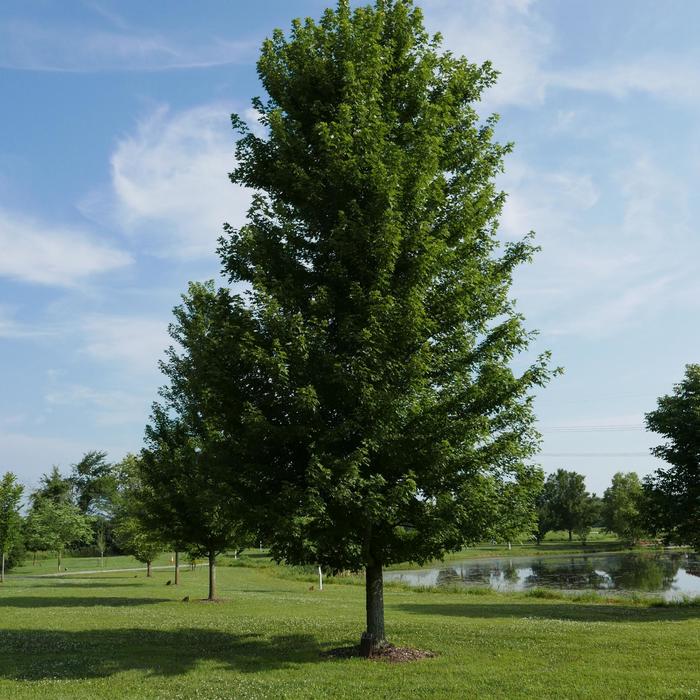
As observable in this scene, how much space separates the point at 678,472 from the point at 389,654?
18590 millimetres

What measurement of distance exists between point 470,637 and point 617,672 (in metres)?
4.32

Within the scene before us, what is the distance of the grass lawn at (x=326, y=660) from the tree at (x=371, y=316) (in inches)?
81.4

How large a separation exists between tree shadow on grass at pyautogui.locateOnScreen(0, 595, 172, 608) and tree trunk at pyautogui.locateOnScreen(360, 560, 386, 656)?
15432 millimetres

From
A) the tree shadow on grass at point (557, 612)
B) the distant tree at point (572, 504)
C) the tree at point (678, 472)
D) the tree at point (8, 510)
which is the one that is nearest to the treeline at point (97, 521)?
the tree at point (8, 510)

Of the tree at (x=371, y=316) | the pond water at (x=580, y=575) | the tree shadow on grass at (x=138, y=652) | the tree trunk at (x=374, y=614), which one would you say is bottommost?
the pond water at (x=580, y=575)

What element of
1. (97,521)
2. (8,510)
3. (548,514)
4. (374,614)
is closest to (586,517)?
(548,514)

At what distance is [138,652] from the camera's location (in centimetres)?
1305

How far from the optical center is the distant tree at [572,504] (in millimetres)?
105750

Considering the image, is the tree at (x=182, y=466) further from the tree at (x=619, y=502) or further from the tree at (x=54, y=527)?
the tree at (x=619, y=502)

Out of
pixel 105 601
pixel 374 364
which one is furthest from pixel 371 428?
pixel 105 601

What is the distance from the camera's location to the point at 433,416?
11.6m

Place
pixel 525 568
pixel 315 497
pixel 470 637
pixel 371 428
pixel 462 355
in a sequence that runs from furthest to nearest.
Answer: pixel 525 568
pixel 470 637
pixel 462 355
pixel 371 428
pixel 315 497

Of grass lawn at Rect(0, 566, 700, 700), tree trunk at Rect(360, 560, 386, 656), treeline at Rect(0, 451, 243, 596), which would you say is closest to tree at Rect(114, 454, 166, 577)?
treeline at Rect(0, 451, 243, 596)

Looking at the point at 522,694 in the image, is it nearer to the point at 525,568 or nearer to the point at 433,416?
the point at 433,416
